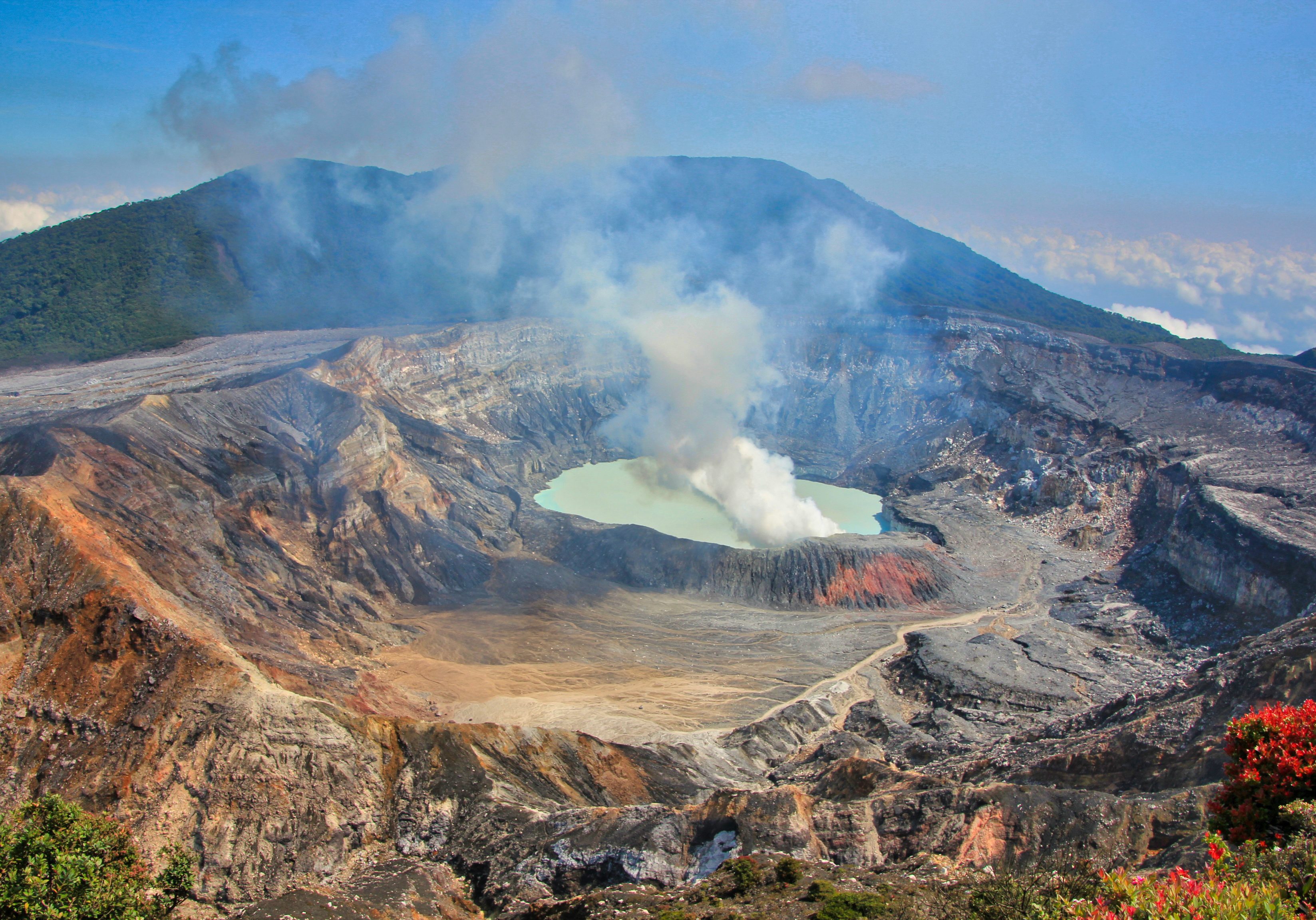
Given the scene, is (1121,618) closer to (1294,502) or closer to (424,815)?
(1294,502)

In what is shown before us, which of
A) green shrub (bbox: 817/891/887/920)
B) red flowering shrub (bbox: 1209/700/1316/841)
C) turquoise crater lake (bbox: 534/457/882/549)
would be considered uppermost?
red flowering shrub (bbox: 1209/700/1316/841)

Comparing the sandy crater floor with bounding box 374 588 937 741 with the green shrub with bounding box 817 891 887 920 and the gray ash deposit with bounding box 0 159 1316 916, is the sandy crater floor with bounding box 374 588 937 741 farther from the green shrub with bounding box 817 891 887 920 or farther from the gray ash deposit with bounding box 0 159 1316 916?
the green shrub with bounding box 817 891 887 920

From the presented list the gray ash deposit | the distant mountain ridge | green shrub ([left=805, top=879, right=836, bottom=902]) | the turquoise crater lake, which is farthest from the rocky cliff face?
the distant mountain ridge

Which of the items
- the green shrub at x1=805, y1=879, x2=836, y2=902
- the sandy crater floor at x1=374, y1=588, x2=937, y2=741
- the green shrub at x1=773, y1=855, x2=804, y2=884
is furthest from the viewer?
the sandy crater floor at x1=374, y1=588, x2=937, y2=741

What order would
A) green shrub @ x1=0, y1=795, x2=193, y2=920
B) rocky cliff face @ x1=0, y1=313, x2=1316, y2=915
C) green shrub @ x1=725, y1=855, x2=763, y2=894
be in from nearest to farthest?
green shrub @ x1=0, y1=795, x2=193, y2=920, green shrub @ x1=725, y1=855, x2=763, y2=894, rocky cliff face @ x1=0, y1=313, x2=1316, y2=915

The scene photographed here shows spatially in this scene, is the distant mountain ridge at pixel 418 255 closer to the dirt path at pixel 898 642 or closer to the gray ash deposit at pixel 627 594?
the gray ash deposit at pixel 627 594
